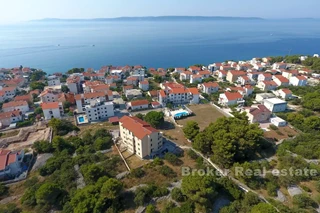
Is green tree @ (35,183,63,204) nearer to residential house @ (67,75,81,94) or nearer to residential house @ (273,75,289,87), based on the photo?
residential house @ (67,75,81,94)

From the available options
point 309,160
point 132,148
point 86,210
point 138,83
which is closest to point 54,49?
point 138,83

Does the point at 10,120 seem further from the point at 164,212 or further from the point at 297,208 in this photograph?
the point at 297,208

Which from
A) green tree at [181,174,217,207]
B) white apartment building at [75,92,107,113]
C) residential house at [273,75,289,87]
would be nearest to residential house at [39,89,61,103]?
white apartment building at [75,92,107,113]

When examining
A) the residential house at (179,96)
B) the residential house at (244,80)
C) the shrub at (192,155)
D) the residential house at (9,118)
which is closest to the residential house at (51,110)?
the residential house at (9,118)

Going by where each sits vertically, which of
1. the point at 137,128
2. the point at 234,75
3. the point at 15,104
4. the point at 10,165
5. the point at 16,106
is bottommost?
the point at 10,165

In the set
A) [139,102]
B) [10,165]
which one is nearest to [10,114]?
[10,165]

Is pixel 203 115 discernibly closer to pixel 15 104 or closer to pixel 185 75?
pixel 185 75

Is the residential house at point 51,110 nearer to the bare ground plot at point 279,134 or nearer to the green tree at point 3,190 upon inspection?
the green tree at point 3,190
